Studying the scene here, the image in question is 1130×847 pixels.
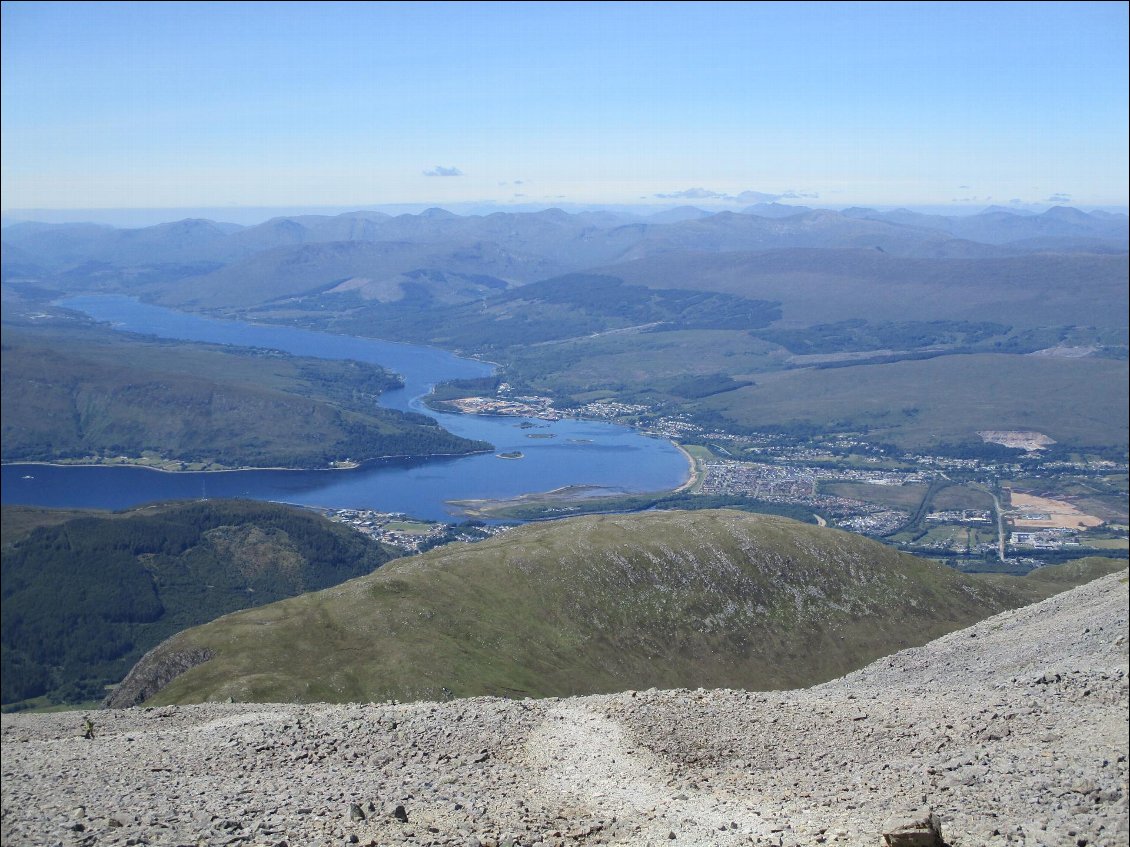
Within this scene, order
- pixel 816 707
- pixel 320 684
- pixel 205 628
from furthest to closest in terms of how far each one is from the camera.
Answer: pixel 205 628, pixel 320 684, pixel 816 707

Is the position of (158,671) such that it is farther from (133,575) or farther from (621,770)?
(133,575)

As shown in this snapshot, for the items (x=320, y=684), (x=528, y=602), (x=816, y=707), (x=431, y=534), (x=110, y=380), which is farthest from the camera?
(x=110, y=380)

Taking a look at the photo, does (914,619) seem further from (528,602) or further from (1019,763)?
(1019,763)

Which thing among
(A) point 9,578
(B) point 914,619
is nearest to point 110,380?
(A) point 9,578

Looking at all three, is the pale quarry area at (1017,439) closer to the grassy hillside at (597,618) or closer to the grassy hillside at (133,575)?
the grassy hillside at (597,618)

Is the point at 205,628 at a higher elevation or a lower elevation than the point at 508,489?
higher

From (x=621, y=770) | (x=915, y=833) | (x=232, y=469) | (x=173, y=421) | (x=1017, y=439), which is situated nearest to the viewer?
(x=915, y=833)

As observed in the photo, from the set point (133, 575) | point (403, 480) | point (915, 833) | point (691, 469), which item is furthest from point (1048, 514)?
point (915, 833)
